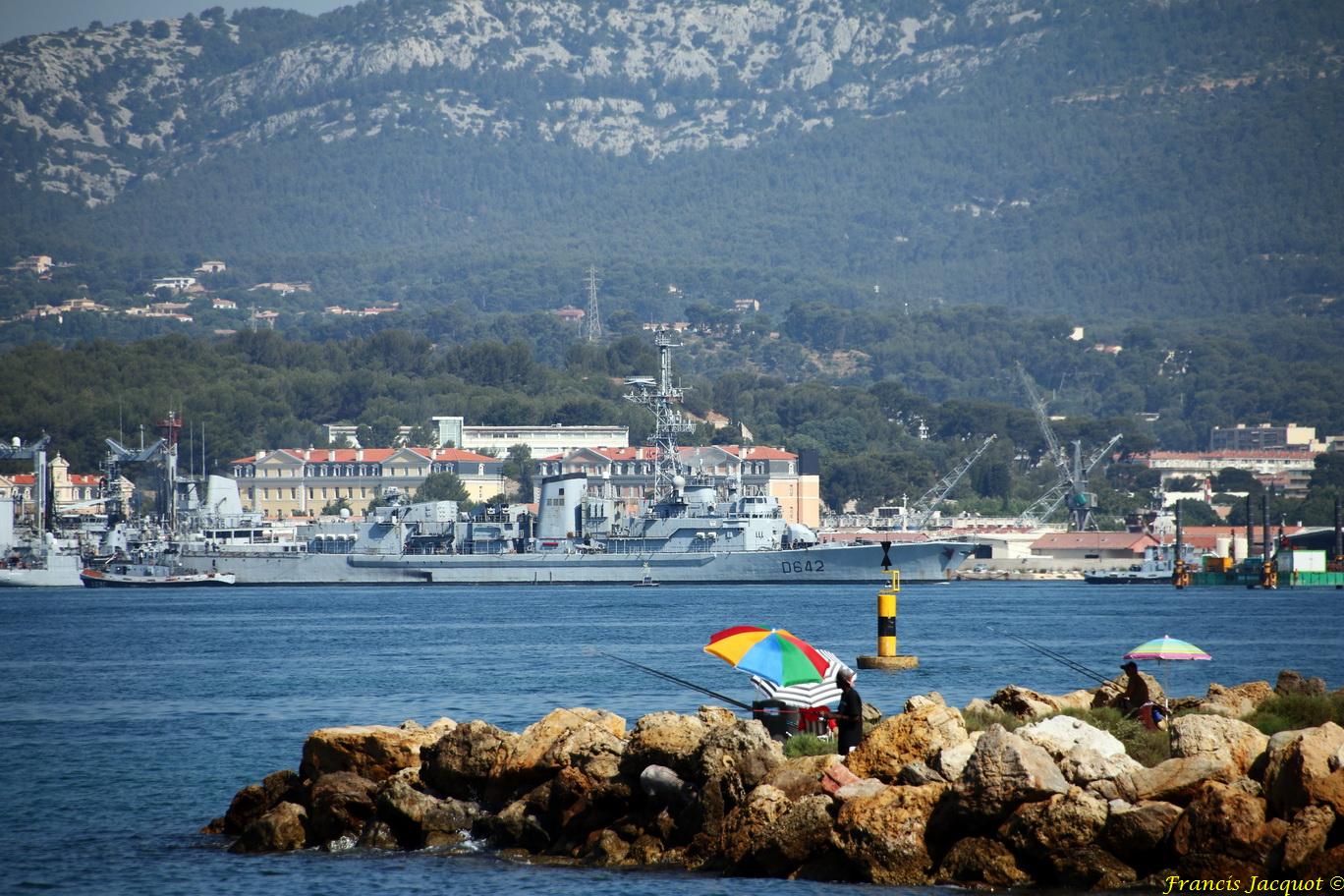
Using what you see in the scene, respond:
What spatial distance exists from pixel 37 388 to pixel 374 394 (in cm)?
3394

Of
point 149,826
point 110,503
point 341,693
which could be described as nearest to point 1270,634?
point 341,693

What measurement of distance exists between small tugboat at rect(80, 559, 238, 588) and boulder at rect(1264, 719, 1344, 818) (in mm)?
75516

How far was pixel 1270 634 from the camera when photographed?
158 ft

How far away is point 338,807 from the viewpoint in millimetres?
19828

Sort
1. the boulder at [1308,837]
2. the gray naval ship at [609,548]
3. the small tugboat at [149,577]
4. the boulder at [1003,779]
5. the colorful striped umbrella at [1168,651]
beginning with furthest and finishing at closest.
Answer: the small tugboat at [149,577], the gray naval ship at [609,548], the colorful striped umbrella at [1168,651], the boulder at [1003,779], the boulder at [1308,837]

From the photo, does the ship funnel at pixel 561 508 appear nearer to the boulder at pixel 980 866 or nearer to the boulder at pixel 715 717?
the boulder at pixel 715 717

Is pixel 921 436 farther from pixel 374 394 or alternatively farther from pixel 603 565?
pixel 603 565

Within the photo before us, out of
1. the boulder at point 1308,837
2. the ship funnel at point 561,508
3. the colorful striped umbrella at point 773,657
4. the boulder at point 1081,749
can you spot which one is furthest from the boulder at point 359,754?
the ship funnel at point 561,508

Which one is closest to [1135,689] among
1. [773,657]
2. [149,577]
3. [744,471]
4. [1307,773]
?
[773,657]

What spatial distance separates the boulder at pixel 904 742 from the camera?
17953mm

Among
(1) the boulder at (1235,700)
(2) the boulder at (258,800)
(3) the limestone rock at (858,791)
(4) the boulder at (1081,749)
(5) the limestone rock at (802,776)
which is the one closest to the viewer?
(4) the boulder at (1081,749)

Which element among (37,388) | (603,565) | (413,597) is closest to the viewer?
(413,597)

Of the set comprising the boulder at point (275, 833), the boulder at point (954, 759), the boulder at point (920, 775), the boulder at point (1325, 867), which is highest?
the boulder at point (954, 759)

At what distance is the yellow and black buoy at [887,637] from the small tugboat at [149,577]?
63.2 m
